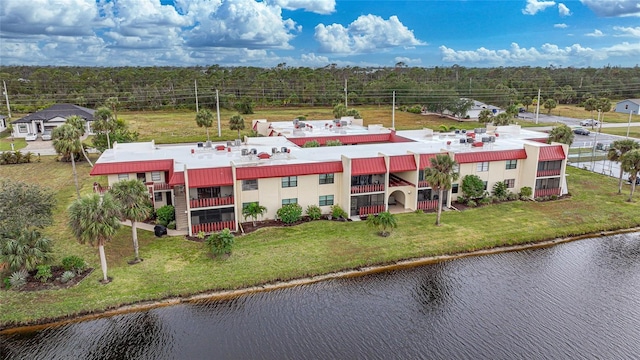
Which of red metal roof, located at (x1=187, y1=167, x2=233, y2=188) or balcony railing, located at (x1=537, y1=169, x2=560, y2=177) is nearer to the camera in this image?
red metal roof, located at (x1=187, y1=167, x2=233, y2=188)

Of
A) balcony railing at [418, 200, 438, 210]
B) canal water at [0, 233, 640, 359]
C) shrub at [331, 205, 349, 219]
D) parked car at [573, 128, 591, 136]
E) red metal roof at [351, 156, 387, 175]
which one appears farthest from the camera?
parked car at [573, 128, 591, 136]

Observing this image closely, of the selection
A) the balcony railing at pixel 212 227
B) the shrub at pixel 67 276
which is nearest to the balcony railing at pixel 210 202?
the balcony railing at pixel 212 227

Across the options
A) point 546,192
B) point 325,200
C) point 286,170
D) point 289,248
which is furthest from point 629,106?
point 289,248

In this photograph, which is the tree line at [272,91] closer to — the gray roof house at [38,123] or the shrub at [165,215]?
the gray roof house at [38,123]

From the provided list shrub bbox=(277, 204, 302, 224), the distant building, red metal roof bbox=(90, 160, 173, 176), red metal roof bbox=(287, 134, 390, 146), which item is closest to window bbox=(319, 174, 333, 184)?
shrub bbox=(277, 204, 302, 224)

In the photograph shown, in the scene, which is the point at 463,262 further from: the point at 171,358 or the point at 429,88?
the point at 429,88

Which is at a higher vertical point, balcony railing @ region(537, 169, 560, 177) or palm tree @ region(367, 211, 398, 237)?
balcony railing @ region(537, 169, 560, 177)

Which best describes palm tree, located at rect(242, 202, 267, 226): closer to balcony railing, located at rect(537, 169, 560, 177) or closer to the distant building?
balcony railing, located at rect(537, 169, 560, 177)
